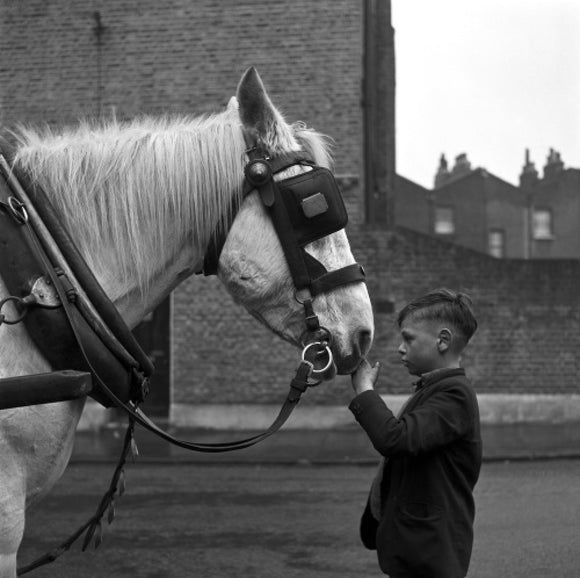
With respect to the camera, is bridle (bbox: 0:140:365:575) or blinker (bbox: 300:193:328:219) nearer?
bridle (bbox: 0:140:365:575)

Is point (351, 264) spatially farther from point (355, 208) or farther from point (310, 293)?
point (355, 208)

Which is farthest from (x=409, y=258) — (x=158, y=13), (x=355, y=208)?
(x=158, y=13)

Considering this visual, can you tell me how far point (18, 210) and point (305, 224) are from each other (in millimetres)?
805

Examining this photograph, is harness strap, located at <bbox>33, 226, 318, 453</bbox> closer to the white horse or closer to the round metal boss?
the white horse

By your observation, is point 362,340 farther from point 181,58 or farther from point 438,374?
point 181,58

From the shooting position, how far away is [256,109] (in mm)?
2744

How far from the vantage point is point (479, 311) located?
568 inches

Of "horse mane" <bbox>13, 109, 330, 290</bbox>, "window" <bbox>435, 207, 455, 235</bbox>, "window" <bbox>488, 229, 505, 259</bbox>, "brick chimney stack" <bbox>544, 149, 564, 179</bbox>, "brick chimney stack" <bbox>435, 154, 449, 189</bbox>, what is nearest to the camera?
"horse mane" <bbox>13, 109, 330, 290</bbox>

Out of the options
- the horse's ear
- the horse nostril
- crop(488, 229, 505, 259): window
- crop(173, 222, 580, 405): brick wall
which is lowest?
crop(488, 229, 505, 259): window

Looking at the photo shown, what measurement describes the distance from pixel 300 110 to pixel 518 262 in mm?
4105

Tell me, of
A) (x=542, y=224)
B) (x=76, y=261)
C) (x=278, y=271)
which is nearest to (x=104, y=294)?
(x=76, y=261)

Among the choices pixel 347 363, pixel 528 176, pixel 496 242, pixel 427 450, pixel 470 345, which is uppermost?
pixel 347 363

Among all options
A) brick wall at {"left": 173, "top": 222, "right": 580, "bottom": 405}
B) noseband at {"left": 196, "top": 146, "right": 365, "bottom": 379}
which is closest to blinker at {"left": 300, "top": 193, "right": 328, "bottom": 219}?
noseband at {"left": 196, "top": 146, "right": 365, "bottom": 379}

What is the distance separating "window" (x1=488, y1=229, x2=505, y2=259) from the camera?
55062 mm
